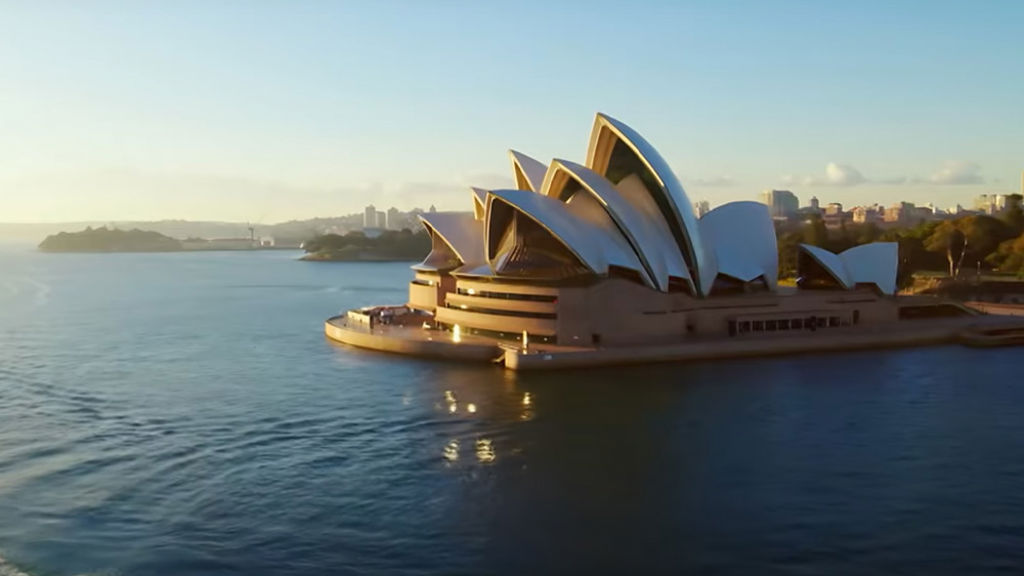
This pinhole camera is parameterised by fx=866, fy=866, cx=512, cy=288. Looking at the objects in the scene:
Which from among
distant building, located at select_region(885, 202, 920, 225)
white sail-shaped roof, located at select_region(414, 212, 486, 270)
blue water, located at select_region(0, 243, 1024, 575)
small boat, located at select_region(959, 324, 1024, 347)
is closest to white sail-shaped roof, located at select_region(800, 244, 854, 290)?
small boat, located at select_region(959, 324, 1024, 347)

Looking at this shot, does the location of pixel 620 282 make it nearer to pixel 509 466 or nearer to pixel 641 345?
pixel 641 345

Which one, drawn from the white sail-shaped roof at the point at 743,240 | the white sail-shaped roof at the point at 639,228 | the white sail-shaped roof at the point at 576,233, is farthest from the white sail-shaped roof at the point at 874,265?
the white sail-shaped roof at the point at 576,233

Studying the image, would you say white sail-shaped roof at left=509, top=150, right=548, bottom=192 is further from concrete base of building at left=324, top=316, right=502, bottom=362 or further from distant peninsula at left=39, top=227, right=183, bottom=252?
distant peninsula at left=39, top=227, right=183, bottom=252

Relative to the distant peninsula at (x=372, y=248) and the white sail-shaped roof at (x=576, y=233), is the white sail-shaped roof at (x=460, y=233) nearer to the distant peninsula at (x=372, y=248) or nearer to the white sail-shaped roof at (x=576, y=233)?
the white sail-shaped roof at (x=576, y=233)

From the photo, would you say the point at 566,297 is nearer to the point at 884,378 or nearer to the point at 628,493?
the point at 884,378

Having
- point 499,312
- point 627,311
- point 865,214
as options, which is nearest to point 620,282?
point 627,311

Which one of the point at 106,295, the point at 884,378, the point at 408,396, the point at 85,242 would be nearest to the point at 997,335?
the point at 884,378
